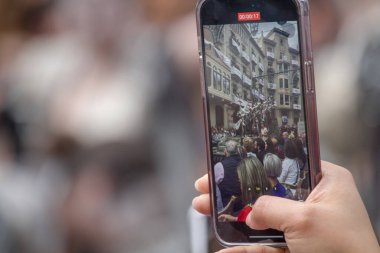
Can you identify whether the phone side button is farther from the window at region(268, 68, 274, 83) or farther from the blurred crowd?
the blurred crowd

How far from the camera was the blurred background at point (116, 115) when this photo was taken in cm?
53

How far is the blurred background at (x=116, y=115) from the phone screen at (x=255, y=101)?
3.5 inches

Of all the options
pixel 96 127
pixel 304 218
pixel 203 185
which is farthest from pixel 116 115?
pixel 304 218

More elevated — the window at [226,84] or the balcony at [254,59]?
the balcony at [254,59]

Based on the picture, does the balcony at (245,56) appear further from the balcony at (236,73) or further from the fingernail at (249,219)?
the fingernail at (249,219)

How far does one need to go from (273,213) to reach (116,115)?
0.22 meters

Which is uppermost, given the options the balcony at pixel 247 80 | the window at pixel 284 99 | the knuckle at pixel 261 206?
the balcony at pixel 247 80

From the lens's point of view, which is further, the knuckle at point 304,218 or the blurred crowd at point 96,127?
the blurred crowd at point 96,127

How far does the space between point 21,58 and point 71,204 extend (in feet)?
0.56

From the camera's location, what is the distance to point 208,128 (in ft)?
1.52

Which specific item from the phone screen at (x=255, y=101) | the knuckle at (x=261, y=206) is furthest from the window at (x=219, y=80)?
the knuckle at (x=261, y=206)

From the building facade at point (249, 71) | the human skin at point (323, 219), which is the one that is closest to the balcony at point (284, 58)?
the building facade at point (249, 71)

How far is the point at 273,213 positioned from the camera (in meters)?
0.42

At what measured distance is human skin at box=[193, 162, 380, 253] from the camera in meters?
0.41
